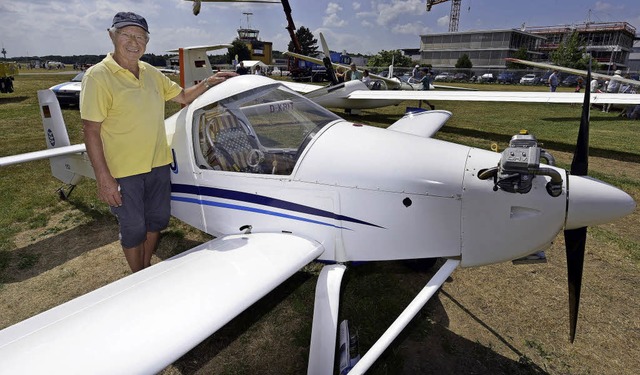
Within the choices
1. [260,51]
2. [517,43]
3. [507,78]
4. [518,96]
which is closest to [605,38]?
[517,43]

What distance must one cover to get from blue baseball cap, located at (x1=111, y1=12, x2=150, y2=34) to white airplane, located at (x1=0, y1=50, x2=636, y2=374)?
81 centimetres

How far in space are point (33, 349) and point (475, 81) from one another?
52.1m

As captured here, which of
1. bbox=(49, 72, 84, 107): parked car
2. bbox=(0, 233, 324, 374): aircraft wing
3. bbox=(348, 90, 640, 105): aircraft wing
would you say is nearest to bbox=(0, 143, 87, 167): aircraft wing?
bbox=(0, 233, 324, 374): aircraft wing

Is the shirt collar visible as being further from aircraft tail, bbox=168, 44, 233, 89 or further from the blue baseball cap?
aircraft tail, bbox=168, 44, 233, 89

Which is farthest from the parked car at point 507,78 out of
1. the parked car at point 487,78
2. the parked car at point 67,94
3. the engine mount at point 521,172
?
the engine mount at point 521,172

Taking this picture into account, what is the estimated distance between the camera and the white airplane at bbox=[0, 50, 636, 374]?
181 centimetres

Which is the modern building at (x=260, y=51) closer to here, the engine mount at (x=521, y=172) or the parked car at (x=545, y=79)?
the parked car at (x=545, y=79)

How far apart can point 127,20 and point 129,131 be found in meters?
0.75

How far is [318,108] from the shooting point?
3322 mm

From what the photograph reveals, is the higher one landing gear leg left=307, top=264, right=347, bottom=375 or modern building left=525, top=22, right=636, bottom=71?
modern building left=525, top=22, right=636, bottom=71

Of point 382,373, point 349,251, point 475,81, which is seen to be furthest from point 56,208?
point 475,81

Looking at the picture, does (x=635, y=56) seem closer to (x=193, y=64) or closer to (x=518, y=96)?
(x=518, y=96)

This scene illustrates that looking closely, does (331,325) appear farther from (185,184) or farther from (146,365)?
(185,184)

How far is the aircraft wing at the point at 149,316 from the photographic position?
5.29 ft
